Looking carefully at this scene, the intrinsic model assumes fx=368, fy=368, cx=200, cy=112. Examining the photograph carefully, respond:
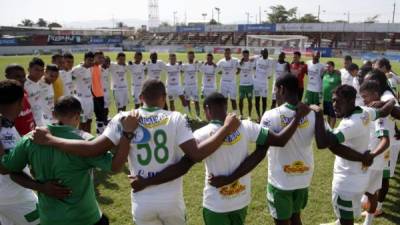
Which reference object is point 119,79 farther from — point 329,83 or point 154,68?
point 329,83

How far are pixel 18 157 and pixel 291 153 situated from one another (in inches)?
110

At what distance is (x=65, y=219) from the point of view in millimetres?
3322

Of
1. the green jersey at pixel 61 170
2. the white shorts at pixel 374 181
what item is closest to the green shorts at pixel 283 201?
the white shorts at pixel 374 181

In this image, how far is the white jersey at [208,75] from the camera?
43.9 ft

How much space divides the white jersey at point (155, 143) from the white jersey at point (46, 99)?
495cm

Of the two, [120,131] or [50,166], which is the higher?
[120,131]

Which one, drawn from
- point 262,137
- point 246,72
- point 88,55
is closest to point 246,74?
point 246,72

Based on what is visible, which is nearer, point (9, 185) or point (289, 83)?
point (9, 185)

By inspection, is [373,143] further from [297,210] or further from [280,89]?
[280,89]

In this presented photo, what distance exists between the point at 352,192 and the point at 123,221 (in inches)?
137

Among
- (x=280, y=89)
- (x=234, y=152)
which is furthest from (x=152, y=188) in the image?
(x=280, y=89)

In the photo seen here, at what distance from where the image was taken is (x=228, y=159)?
3.75 m

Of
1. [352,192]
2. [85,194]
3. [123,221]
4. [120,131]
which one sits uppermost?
[120,131]

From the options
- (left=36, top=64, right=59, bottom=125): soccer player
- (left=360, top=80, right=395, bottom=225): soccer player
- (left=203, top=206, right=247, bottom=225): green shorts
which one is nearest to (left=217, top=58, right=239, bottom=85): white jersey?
(left=36, top=64, right=59, bottom=125): soccer player
